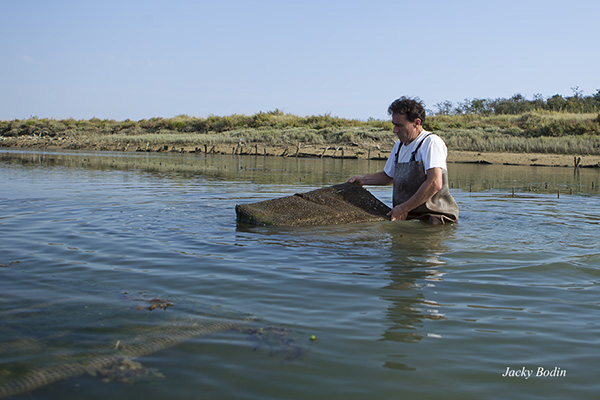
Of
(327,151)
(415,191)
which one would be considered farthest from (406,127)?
(327,151)

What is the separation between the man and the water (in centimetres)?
31

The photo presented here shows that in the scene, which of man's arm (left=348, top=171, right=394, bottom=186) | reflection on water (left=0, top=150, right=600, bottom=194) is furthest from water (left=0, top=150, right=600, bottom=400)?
reflection on water (left=0, top=150, right=600, bottom=194)

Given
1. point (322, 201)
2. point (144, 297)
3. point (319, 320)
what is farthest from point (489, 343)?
point (322, 201)

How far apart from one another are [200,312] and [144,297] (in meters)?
0.62

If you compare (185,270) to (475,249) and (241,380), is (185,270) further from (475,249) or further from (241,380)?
(475,249)

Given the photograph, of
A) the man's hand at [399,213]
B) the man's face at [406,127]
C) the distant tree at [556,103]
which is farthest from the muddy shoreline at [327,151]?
the distant tree at [556,103]

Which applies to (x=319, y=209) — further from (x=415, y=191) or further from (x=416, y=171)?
(x=416, y=171)

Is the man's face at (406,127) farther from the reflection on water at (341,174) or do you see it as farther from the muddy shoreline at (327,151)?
the muddy shoreline at (327,151)

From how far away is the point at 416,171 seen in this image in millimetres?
7707

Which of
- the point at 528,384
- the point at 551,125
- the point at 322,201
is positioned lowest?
the point at 528,384

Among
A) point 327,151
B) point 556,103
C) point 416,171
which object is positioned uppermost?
point 556,103

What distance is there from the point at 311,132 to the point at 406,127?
3912 cm

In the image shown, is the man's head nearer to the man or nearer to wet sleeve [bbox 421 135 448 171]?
the man

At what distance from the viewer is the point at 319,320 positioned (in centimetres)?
386
